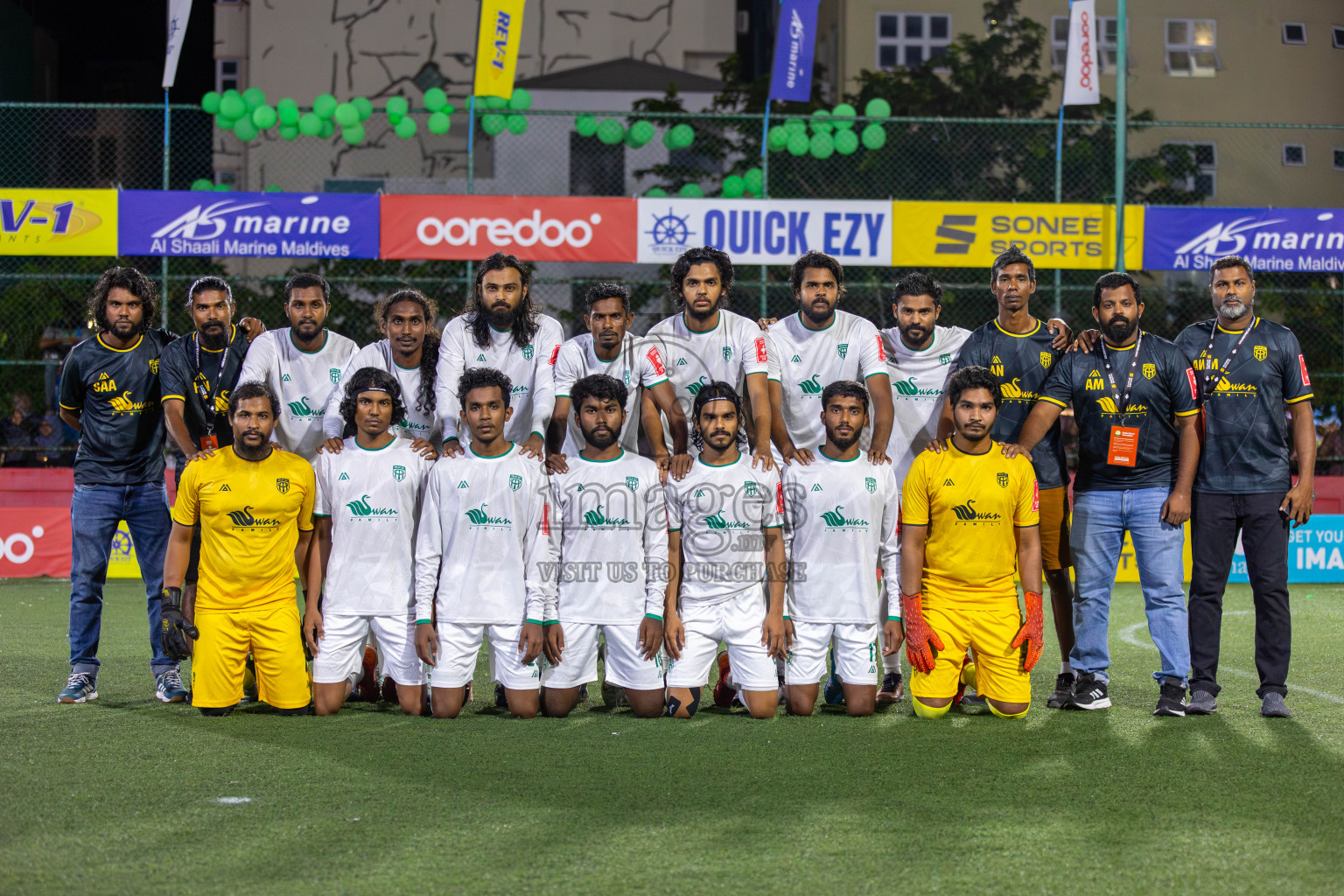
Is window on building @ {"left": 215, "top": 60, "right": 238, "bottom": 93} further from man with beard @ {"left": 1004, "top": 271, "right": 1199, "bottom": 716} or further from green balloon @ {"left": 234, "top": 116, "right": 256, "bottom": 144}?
man with beard @ {"left": 1004, "top": 271, "right": 1199, "bottom": 716}

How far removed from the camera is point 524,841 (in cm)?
395

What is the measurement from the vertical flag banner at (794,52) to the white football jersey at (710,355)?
9199 mm

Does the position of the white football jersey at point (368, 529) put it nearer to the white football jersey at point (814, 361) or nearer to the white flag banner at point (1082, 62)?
the white football jersey at point (814, 361)

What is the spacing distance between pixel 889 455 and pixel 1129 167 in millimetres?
12387

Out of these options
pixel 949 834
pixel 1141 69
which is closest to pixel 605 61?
pixel 1141 69

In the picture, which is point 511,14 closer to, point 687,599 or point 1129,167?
point 1129,167

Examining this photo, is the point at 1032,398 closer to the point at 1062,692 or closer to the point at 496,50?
the point at 1062,692

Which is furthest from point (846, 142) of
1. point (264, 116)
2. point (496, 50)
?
point (264, 116)

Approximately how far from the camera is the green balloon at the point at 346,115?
15125 millimetres

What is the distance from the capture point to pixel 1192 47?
23.4 m

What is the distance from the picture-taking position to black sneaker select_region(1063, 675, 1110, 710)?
6.27 m

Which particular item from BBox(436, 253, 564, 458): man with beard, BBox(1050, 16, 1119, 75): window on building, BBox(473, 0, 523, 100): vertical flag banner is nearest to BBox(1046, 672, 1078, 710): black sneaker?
BBox(436, 253, 564, 458): man with beard

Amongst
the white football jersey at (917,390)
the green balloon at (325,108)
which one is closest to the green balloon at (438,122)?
the green balloon at (325,108)

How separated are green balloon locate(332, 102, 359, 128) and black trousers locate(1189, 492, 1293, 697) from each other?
11.6 metres
